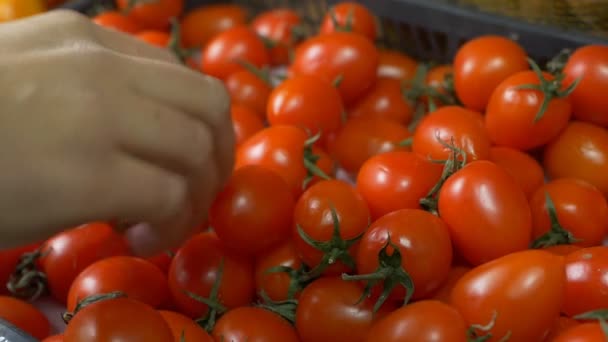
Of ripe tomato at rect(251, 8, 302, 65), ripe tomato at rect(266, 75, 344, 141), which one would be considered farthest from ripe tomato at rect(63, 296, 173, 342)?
ripe tomato at rect(251, 8, 302, 65)

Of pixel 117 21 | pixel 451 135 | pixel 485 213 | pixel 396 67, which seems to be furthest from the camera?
pixel 117 21

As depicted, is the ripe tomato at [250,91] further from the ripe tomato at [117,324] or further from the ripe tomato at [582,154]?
the ripe tomato at [117,324]

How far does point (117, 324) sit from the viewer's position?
680 mm

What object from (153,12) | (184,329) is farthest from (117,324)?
(153,12)

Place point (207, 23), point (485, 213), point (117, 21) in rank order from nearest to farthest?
point (485, 213) → point (117, 21) → point (207, 23)

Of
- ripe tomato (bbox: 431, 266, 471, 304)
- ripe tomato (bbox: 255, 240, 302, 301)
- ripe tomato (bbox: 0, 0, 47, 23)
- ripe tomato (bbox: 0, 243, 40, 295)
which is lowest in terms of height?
ripe tomato (bbox: 0, 243, 40, 295)

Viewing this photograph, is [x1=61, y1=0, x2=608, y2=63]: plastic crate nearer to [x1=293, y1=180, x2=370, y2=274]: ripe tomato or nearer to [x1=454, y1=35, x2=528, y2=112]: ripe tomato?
[x1=454, y1=35, x2=528, y2=112]: ripe tomato

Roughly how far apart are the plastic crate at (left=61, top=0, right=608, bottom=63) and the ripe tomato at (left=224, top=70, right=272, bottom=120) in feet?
1.01

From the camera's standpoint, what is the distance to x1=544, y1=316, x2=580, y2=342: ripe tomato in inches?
29.0

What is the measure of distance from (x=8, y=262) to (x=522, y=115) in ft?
2.39

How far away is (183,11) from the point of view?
66.8 inches

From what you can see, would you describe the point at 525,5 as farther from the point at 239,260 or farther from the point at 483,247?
the point at 239,260

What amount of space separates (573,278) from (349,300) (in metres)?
0.24

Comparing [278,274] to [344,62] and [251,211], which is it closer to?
[251,211]
